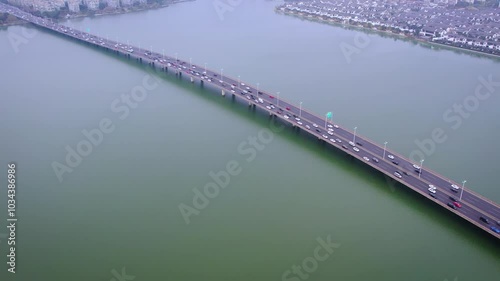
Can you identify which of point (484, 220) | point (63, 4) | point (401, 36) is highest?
point (401, 36)

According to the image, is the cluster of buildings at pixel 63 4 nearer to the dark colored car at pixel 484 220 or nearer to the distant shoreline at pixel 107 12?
the distant shoreline at pixel 107 12

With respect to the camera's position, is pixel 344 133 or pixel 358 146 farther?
pixel 344 133

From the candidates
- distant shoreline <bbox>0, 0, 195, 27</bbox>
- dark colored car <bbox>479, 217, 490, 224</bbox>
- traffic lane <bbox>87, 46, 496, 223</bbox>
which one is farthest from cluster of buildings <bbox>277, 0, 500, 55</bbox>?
dark colored car <bbox>479, 217, 490, 224</bbox>

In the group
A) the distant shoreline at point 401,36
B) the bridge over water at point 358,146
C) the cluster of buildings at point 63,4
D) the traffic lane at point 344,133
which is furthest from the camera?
the cluster of buildings at point 63,4

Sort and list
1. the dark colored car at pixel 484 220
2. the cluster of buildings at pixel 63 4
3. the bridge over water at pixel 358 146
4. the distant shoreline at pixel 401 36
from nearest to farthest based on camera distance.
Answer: the dark colored car at pixel 484 220 < the bridge over water at pixel 358 146 < the distant shoreline at pixel 401 36 < the cluster of buildings at pixel 63 4

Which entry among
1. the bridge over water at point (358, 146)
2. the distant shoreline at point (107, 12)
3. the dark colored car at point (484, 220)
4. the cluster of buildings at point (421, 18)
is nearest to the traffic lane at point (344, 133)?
the bridge over water at point (358, 146)

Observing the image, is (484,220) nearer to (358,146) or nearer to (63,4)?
(358,146)

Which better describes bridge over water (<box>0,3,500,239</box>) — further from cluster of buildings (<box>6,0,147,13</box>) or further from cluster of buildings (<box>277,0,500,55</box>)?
cluster of buildings (<box>6,0,147,13</box>)

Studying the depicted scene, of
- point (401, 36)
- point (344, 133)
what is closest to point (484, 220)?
point (344, 133)
